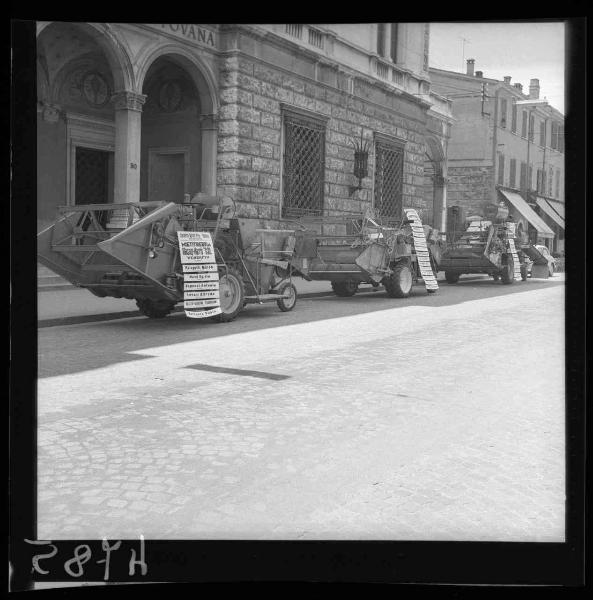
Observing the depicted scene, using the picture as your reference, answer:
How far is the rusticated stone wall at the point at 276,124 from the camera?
18953 millimetres

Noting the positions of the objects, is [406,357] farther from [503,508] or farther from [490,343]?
[503,508]

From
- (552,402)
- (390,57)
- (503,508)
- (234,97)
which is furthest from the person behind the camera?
(390,57)

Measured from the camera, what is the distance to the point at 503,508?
3646mm

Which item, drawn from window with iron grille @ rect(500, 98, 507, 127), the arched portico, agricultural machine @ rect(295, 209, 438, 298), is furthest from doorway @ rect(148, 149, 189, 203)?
window with iron grille @ rect(500, 98, 507, 127)

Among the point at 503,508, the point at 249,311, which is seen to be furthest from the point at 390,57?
the point at 503,508

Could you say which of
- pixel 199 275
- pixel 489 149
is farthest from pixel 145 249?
pixel 489 149

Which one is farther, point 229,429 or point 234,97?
point 234,97

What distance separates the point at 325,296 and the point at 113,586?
14.5 m

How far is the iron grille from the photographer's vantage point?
19.7 metres

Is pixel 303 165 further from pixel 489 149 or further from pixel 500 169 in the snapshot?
pixel 500 169

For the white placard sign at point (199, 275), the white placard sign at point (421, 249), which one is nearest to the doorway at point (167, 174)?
the white placard sign at point (421, 249)

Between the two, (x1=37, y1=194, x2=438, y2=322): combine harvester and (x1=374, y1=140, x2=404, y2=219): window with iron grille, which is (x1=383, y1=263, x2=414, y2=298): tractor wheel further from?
(x1=374, y1=140, x2=404, y2=219): window with iron grille

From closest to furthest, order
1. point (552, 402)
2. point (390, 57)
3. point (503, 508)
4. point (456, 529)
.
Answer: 1. point (456, 529)
2. point (503, 508)
3. point (552, 402)
4. point (390, 57)

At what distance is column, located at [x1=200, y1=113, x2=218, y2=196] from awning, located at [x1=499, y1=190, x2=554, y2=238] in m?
14.7
